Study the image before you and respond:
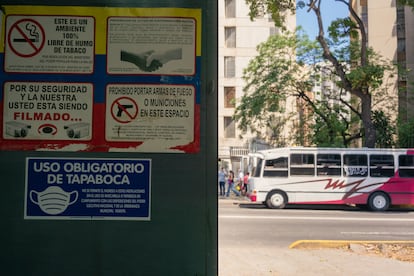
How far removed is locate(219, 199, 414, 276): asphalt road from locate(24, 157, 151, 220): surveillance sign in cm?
460

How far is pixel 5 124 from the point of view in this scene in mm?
2396

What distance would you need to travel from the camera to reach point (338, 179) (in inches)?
725

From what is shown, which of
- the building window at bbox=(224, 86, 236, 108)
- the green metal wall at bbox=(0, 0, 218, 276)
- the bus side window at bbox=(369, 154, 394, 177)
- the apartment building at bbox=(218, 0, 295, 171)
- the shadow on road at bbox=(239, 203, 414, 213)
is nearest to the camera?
the green metal wall at bbox=(0, 0, 218, 276)

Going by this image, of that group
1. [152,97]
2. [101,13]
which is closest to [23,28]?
[101,13]

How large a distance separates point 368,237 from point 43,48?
10733mm

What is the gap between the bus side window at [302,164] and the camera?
722 inches

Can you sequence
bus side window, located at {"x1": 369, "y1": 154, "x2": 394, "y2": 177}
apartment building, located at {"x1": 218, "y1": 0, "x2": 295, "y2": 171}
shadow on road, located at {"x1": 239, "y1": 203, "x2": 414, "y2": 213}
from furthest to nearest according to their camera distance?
1. apartment building, located at {"x1": 218, "y1": 0, "x2": 295, "y2": 171}
2. shadow on road, located at {"x1": 239, "y1": 203, "x2": 414, "y2": 213}
3. bus side window, located at {"x1": 369, "y1": 154, "x2": 394, "y2": 177}

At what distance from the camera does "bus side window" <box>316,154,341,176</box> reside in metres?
18.4

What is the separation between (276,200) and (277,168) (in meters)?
1.34

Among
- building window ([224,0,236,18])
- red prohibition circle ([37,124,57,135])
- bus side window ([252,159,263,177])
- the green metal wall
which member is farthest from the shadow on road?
building window ([224,0,236,18])

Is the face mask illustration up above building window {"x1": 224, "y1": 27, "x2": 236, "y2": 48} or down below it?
below

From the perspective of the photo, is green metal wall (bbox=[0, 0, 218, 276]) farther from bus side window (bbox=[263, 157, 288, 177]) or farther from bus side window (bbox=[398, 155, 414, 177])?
bus side window (bbox=[398, 155, 414, 177])

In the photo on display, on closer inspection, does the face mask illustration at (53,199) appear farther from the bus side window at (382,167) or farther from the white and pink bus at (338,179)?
the bus side window at (382,167)

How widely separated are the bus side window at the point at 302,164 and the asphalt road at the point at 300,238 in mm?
1758
